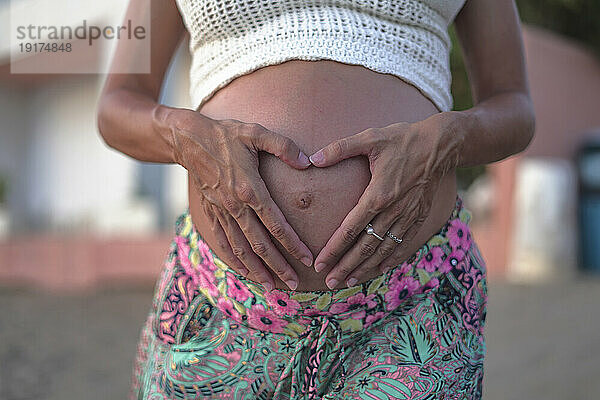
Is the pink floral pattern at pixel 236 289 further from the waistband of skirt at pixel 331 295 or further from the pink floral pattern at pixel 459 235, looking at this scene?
the pink floral pattern at pixel 459 235

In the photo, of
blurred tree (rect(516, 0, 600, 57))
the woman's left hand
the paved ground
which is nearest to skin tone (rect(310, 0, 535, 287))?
the woman's left hand

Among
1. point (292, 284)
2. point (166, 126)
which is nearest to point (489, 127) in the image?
point (292, 284)

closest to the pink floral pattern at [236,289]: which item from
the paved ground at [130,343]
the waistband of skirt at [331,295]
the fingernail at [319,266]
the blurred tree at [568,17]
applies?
the waistband of skirt at [331,295]

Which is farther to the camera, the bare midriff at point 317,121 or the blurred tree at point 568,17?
the blurred tree at point 568,17

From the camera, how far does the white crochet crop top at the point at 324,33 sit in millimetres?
1275

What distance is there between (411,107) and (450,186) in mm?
185

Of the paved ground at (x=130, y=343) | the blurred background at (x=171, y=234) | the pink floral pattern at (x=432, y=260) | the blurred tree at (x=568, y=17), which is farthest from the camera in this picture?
the blurred tree at (x=568, y=17)

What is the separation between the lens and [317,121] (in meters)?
1.25

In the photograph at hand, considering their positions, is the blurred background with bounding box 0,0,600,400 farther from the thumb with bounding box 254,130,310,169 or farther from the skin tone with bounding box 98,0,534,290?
the thumb with bounding box 254,130,310,169

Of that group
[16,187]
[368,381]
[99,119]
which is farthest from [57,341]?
[16,187]

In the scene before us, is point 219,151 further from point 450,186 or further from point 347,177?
point 450,186

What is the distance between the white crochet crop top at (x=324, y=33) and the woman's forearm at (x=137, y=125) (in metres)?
0.15
